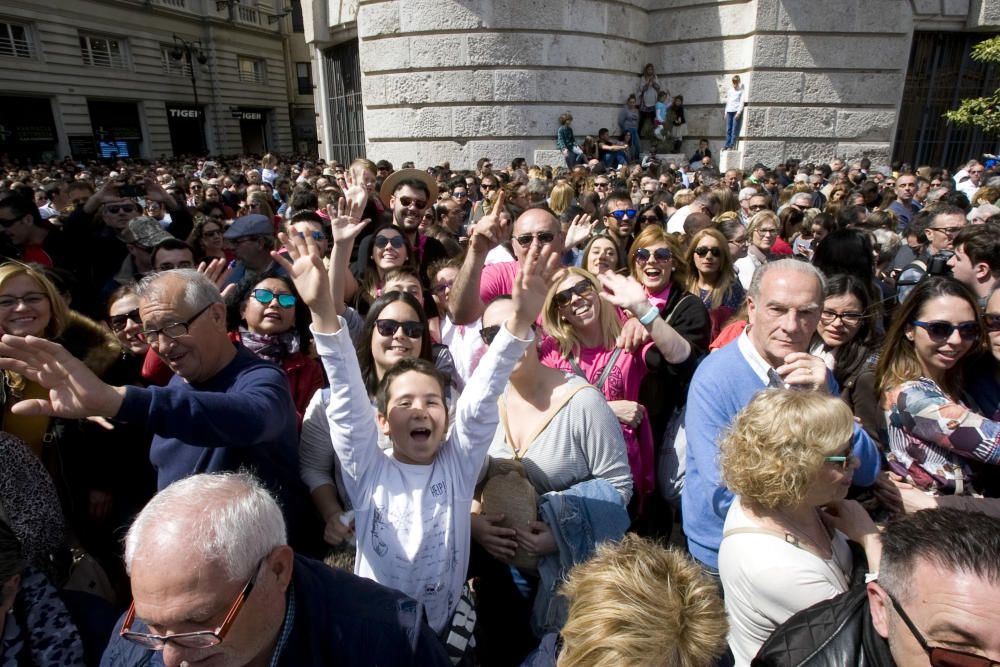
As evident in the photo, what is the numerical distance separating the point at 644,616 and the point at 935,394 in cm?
176

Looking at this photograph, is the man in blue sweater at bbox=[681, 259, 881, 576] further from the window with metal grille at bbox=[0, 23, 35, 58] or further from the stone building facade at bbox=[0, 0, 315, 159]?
the window with metal grille at bbox=[0, 23, 35, 58]

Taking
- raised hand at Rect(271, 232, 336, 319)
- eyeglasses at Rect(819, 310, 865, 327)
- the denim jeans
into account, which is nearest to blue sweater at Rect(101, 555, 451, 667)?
raised hand at Rect(271, 232, 336, 319)

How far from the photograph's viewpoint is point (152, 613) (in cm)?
132

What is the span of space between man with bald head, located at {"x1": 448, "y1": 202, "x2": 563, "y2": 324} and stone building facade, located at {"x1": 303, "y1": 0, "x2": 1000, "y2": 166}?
362 inches

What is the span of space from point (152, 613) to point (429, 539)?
0.86m

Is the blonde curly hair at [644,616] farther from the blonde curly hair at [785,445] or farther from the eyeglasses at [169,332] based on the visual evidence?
the eyeglasses at [169,332]

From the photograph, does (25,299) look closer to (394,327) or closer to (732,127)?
(394,327)

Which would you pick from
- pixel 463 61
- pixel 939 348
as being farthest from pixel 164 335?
pixel 463 61

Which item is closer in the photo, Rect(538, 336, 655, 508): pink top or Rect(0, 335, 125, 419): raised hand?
Rect(0, 335, 125, 419): raised hand

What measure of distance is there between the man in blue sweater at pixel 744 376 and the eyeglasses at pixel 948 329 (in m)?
0.53

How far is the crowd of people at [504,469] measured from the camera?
4.55 ft

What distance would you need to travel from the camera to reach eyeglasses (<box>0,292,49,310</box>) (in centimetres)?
247

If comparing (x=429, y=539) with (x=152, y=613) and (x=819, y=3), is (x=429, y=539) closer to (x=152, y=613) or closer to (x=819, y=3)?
(x=152, y=613)

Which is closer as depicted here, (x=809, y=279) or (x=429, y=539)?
(x=429, y=539)
